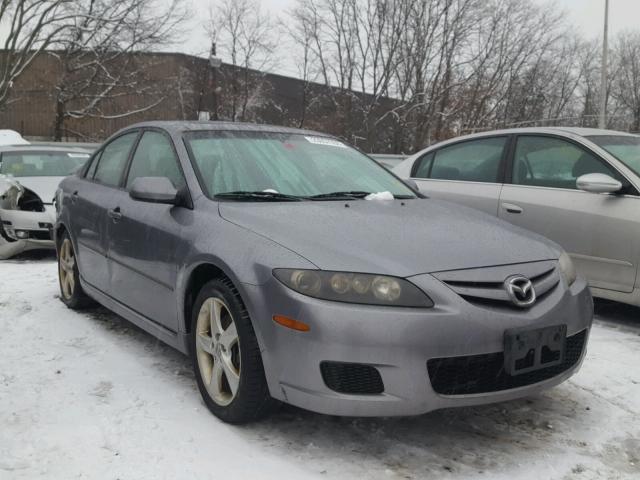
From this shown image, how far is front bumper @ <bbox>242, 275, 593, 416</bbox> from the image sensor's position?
2383 mm

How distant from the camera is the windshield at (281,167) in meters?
3.40

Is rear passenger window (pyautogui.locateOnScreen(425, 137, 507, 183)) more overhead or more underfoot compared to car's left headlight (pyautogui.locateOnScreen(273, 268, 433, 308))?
more overhead

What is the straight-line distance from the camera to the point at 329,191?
350 centimetres

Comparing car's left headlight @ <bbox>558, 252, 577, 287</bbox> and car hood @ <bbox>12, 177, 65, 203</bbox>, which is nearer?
car's left headlight @ <bbox>558, 252, 577, 287</bbox>

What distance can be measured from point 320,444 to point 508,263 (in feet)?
3.64

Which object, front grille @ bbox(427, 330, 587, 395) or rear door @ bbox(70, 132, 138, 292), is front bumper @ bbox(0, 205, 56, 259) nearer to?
rear door @ bbox(70, 132, 138, 292)

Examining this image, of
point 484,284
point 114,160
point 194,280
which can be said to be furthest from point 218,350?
point 114,160

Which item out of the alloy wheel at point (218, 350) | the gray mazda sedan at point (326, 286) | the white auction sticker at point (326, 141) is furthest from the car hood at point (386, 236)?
the white auction sticker at point (326, 141)

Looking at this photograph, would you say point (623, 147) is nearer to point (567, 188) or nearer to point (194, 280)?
point (567, 188)

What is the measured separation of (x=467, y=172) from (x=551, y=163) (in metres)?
0.80

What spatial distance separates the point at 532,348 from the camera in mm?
2553

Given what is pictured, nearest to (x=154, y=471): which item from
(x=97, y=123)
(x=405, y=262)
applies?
(x=405, y=262)

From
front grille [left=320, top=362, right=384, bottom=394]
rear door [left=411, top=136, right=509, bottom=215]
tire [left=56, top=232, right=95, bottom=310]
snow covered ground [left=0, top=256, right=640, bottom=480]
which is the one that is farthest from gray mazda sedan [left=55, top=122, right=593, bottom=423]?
rear door [left=411, top=136, right=509, bottom=215]

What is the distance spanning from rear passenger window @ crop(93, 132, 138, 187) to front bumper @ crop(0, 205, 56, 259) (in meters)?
2.89
